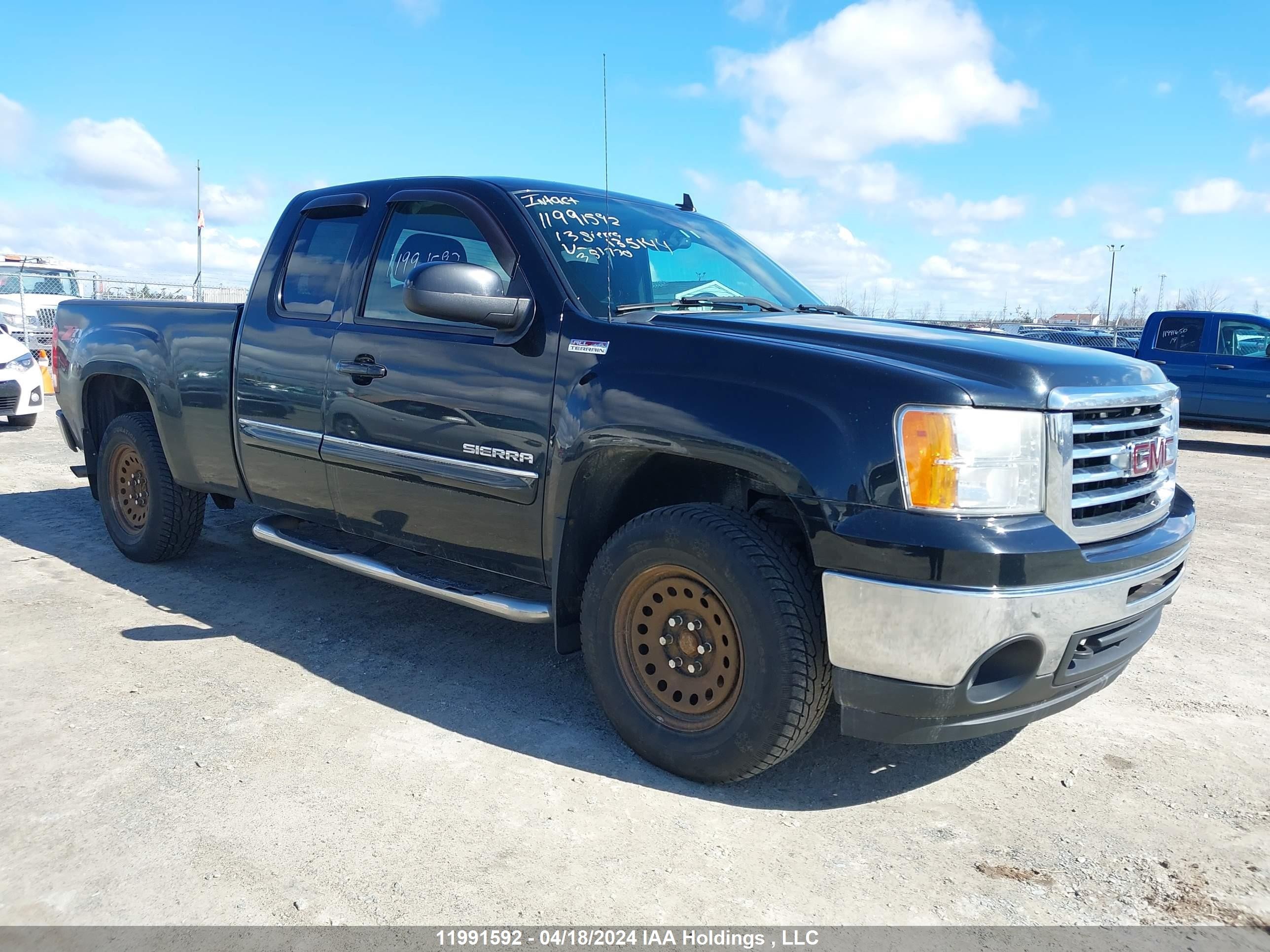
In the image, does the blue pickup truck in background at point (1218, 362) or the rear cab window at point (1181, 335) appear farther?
the rear cab window at point (1181, 335)

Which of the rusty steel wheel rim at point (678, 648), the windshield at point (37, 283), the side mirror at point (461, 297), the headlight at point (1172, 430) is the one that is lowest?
the rusty steel wheel rim at point (678, 648)

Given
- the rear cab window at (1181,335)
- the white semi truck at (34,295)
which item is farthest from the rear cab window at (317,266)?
the white semi truck at (34,295)

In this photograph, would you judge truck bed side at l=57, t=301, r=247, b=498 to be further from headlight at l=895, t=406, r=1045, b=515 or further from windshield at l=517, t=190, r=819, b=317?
headlight at l=895, t=406, r=1045, b=515

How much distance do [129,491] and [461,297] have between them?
10.8ft

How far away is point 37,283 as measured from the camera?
60.3ft

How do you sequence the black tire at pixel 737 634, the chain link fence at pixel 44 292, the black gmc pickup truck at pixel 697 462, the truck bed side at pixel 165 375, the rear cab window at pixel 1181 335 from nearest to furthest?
the black gmc pickup truck at pixel 697 462 < the black tire at pixel 737 634 < the truck bed side at pixel 165 375 < the rear cab window at pixel 1181 335 < the chain link fence at pixel 44 292

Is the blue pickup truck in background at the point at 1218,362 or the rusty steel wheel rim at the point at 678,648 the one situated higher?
the blue pickup truck in background at the point at 1218,362

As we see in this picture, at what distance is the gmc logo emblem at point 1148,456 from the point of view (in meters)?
2.97

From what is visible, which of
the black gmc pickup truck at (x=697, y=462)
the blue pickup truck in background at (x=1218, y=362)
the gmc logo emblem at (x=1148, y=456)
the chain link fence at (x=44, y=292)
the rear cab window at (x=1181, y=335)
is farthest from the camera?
the chain link fence at (x=44, y=292)

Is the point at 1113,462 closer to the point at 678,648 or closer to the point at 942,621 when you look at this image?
the point at 942,621

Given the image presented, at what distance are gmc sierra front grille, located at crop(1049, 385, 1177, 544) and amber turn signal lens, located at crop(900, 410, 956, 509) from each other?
12.7 inches

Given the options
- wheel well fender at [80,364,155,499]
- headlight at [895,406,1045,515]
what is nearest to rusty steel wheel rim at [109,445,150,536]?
wheel well fender at [80,364,155,499]

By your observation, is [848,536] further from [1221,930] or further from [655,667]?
[1221,930]

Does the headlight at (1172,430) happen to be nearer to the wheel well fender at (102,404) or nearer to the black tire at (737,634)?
the black tire at (737,634)
